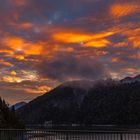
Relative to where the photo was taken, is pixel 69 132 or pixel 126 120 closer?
pixel 69 132

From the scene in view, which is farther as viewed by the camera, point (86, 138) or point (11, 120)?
point (11, 120)

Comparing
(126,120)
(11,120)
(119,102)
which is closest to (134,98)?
(119,102)

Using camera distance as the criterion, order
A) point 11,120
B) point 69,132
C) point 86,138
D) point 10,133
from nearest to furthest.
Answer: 1. point 69,132
2. point 86,138
3. point 10,133
4. point 11,120

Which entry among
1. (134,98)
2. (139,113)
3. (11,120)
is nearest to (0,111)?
(11,120)

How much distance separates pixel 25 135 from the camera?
81.8ft

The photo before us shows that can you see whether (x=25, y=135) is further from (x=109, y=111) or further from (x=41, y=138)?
(x=109, y=111)

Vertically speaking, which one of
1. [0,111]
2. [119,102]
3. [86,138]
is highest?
[119,102]

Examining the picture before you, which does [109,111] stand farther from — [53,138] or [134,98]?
[53,138]

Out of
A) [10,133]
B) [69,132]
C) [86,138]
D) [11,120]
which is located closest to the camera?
[69,132]

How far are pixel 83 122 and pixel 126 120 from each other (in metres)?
33.1

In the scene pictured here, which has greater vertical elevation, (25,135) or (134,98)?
(134,98)

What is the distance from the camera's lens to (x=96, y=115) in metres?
198

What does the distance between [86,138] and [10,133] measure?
17.6 feet

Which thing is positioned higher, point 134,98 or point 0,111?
point 134,98
